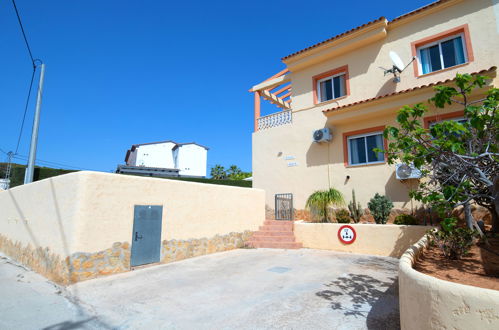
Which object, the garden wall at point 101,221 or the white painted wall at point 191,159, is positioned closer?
the garden wall at point 101,221

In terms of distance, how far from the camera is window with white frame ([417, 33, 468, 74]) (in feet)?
31.0

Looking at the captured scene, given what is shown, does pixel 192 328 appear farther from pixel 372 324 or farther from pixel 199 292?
pixel 372 324

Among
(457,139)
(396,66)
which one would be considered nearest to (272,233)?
(457,139)

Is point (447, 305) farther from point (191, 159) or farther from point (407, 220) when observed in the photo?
point (191, 159)

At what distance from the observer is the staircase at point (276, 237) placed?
A: 10.0 m

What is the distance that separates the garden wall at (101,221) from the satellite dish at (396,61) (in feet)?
24.8

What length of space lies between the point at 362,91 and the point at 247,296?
9686mm

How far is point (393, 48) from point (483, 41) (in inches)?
111

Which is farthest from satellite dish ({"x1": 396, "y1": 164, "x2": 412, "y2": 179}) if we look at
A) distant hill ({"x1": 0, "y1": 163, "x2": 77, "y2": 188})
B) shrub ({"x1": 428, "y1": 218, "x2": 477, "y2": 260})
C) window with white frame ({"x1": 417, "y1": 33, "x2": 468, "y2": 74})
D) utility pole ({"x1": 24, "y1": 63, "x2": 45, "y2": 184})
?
distant hill ({"x1": 0, "y1": 163, "x2": 77, "y2": 188})

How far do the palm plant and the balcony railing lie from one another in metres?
4.15

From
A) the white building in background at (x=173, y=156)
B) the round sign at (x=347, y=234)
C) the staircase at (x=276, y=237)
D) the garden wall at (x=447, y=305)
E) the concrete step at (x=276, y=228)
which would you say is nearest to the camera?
the garden wall at (x=447, y=305)

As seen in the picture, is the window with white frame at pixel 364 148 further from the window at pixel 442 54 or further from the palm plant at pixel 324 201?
the window at pixel 442 54

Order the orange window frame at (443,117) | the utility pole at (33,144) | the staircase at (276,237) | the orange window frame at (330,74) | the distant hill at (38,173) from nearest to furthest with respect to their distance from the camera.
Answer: the orange window frame at (443,117) < the staircase at (276,237) < the orange window frame at (330,74) < the utility pole at (33,144) < the distant hill at (38,173)

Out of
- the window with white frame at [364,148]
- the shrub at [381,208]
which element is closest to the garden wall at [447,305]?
the shrub at [381,208]
